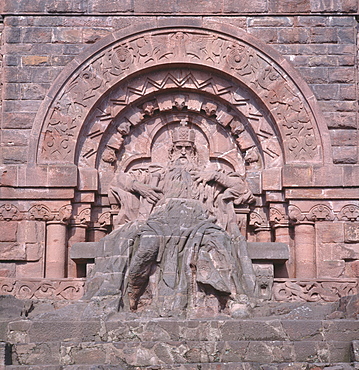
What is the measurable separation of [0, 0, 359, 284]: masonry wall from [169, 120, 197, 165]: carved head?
207 centimetres

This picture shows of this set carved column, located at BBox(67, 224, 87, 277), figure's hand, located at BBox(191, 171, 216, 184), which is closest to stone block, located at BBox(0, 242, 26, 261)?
carved column, located at BBox(67, 224, 87, 277)

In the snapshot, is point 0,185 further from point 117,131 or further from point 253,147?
point 253,147

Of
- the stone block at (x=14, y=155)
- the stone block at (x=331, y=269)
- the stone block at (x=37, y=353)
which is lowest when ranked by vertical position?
the stone block at (x=37, y=353)

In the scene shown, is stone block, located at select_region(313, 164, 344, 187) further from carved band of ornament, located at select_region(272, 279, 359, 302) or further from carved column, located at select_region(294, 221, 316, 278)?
carved band of ornament, located at select_region(272, 279, 359, 302)

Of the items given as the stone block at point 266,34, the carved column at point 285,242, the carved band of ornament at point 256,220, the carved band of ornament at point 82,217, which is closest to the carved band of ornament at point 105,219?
the carved band of ornament at point 82,217

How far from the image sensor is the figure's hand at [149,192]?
15.8 metres

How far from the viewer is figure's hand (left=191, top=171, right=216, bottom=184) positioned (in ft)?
52.6

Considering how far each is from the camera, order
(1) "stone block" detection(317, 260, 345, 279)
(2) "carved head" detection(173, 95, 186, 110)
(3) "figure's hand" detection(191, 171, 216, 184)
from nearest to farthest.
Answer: (1) "stone block" detection(317, 260, 345, 279) → (3) "figure's hand" detection(191, 171, 216, 184) → (2) "carved head" detection(173, 95, 186, 110)

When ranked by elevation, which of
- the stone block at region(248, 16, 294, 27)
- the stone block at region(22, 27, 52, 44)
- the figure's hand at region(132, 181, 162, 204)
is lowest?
→ the figure's hand at region(132, 181, 162, 204)

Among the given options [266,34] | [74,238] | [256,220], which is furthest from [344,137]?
[74,238]

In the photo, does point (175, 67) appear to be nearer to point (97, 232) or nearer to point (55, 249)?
point (97, 232)

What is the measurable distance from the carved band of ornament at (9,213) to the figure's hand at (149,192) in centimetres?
215

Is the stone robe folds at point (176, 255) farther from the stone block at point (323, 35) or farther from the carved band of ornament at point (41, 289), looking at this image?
the stone block at point (323, 35)

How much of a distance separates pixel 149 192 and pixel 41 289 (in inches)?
103
